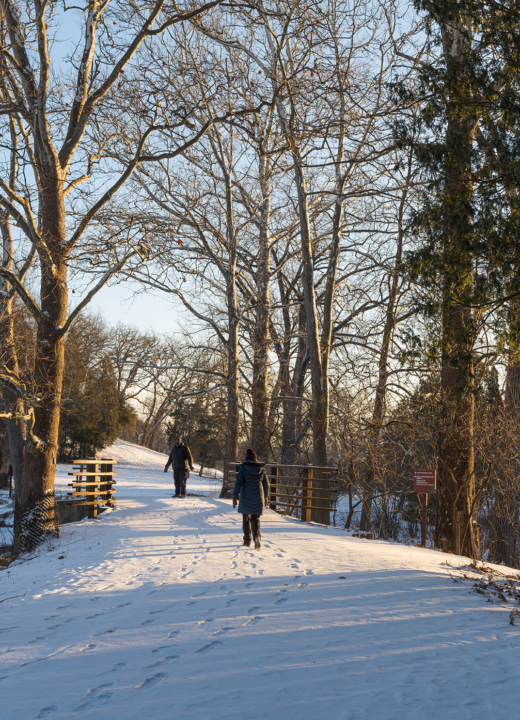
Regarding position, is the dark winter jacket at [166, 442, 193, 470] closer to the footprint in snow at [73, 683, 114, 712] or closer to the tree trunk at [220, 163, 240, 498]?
the tree trunk at [220, 163, 240, 498]

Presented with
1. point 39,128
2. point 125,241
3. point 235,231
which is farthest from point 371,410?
point 39,128

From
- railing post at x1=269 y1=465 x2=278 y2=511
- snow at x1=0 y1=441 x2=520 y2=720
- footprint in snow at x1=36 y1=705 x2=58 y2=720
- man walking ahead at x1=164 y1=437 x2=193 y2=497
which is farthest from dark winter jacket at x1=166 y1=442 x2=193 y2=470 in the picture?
footprint in snow at x1=36 y1=705 x2=58 y2=720

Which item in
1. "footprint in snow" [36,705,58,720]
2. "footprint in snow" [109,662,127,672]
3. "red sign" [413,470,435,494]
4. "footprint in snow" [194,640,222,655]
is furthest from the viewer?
"red sign" [413,470,435,494]

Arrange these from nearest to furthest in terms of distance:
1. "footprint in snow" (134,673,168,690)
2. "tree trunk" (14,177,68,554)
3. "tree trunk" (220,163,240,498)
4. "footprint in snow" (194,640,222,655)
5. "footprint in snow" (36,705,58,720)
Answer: "footprint in snow" (36,705,58,720)
"footprint in snow" (134,673,168,690)
"footprint in snow" (194,640,222,655)
"tree trunk" (14,177,68,554)
"tree trunk" (220,163,240,498)

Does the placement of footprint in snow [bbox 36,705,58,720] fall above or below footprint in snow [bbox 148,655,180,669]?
above

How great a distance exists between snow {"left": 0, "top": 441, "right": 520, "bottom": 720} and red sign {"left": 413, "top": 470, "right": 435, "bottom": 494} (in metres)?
1.78

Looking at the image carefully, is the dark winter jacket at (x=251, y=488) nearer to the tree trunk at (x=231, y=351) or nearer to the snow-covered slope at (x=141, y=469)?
the tree trunk at (x=231, y=351)

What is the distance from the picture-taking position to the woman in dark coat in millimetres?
10039

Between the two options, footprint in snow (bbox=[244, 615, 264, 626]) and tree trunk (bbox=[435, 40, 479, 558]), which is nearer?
footprint in snow (bbox=[244, 615, 264, 626])

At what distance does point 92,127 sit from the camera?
13203 mm

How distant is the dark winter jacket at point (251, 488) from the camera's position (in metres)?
10.0

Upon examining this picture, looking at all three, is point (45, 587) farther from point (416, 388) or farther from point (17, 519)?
point (416, 388)

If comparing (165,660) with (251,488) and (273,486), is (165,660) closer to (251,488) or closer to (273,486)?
(251,488)

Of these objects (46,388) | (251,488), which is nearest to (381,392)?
(251,488)
